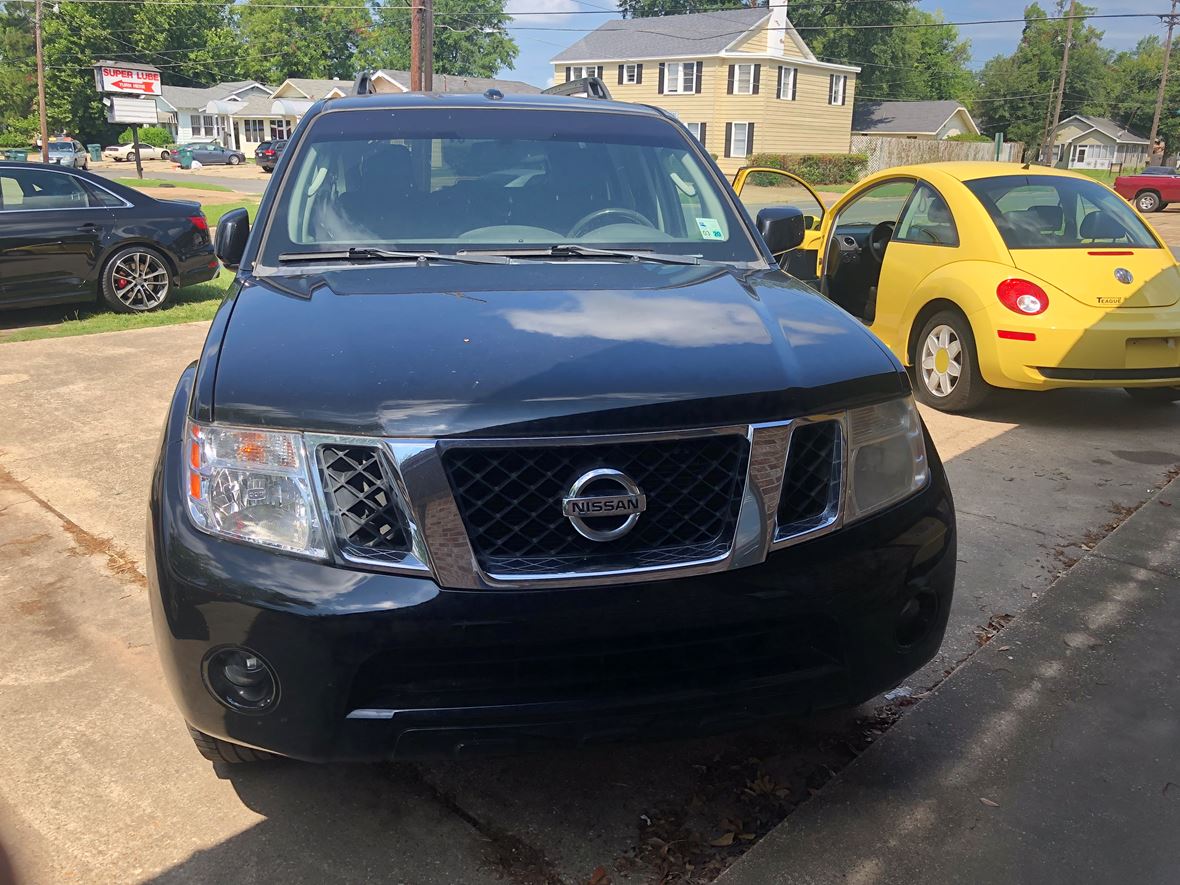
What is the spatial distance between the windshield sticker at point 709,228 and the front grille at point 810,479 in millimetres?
1437

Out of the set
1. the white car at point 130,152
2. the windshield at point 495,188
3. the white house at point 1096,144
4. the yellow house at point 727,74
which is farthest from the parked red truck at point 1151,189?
the white house at point 1096,144

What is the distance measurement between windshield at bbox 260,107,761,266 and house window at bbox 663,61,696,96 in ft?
166

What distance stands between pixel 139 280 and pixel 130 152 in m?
63.8

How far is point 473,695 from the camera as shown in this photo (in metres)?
2.18

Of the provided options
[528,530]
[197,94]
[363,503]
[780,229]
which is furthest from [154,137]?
[528,530]

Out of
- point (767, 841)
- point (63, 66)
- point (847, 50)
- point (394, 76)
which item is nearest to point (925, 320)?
point (767, 841)

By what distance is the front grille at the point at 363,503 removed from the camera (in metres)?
2.14

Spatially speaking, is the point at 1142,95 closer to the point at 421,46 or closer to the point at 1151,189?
the point at 1151,189

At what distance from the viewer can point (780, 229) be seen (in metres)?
3.94

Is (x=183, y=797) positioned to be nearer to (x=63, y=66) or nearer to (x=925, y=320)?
(x=925, y=320)

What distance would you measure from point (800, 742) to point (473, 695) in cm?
125

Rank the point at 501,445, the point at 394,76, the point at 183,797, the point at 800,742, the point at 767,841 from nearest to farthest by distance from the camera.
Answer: the point at 501,445
the point at 767,841
the point at 183,797
the point at 800,742
the point at 394,76

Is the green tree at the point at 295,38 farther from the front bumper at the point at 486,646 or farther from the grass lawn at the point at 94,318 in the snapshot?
the front bumper at the point at 486,646

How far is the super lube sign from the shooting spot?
37.4 m
